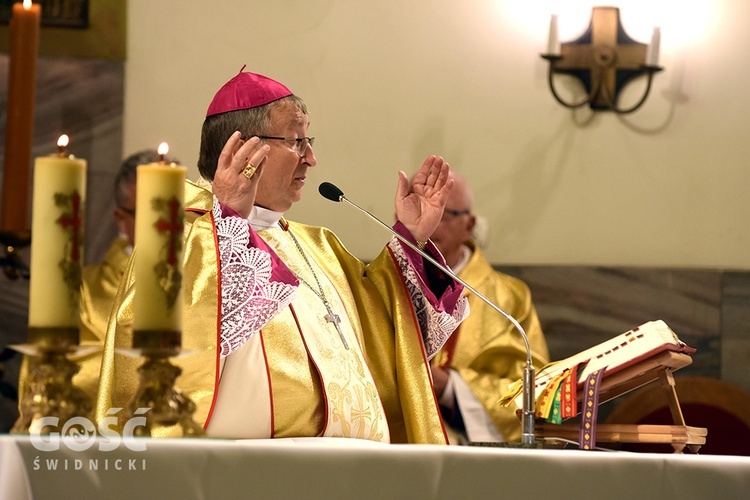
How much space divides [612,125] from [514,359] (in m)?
1.35

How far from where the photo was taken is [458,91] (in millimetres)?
6039

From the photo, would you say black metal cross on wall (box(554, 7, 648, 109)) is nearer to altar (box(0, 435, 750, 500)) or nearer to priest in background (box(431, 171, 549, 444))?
priest in background (box(431, 171, 549, 444))

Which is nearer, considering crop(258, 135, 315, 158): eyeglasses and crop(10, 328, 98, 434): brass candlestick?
crop(10, 328, 98, 434): brass candlestick

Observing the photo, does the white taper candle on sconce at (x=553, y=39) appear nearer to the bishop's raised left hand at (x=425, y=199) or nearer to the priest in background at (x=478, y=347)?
the priest in background at (x=478, y=347)

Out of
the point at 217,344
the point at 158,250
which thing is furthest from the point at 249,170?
the point at 158,250

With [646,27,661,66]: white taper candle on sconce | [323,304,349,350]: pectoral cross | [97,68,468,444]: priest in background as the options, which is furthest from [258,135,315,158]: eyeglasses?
[646,27,661,66]: white taper candle on sconce

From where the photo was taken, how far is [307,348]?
3166 millimetres

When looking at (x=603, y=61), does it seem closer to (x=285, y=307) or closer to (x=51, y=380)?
(x=285, y=307)

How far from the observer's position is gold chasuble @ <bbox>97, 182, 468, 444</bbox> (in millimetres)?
2703

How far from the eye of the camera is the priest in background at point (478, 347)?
204 inches

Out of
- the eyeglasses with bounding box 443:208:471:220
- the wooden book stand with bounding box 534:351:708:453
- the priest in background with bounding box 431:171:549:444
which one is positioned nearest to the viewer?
the wooden book stand with bounding box 534:351:708:453

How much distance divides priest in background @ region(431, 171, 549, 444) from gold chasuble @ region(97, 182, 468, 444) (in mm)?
1695

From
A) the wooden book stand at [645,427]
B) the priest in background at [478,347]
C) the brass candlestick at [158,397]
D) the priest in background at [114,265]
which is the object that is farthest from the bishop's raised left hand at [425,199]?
the priest in background at [114,265]

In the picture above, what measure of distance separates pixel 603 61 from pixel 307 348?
3.35m
